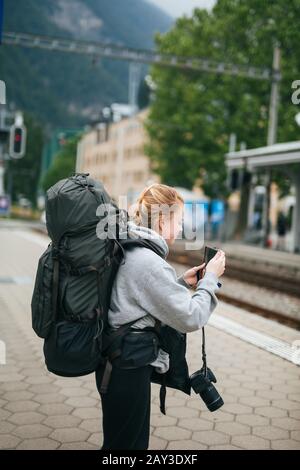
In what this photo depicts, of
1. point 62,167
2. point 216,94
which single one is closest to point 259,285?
point 216,94

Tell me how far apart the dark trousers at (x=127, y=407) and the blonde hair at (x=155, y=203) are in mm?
603

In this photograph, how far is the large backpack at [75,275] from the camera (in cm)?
217

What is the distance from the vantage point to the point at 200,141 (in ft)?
98.7

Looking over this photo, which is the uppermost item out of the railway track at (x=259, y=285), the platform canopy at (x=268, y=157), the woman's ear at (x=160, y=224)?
the platform canopy at (x=268, y=157)

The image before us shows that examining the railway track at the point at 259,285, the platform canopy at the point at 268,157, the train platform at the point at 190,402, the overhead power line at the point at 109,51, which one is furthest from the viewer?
the overhead power line at the point at 109,51

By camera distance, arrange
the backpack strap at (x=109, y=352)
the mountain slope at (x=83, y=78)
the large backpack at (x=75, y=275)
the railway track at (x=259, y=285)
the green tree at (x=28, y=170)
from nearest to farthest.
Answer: the large backpack at (x=75, y=275)
the backpack strap at (x=109, y=352)
the railway track at (x=259, y=285)
the green tree at (x=28, y=170)
the mountain slope at (x=83, y=78)

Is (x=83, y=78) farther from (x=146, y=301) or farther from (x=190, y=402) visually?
(x=146, y=301)

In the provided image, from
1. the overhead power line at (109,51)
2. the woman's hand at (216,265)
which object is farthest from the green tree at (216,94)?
the woman's hand at (216,265)

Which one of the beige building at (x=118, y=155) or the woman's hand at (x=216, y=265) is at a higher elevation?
the beige building at (x=118, y=155)

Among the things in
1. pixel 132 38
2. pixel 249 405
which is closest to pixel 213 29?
pixel 249 405

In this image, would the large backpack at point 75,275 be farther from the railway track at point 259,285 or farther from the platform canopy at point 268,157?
the platform canopy at point 268,157

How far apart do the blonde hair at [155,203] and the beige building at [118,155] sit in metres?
54.3

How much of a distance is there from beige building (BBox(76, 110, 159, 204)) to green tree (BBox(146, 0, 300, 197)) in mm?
23900

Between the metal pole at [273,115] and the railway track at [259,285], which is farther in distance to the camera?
the metal pole at [273,115]
